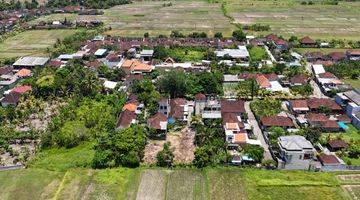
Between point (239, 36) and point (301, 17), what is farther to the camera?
point (301, 17)

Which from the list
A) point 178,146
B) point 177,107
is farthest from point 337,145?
point 177,107

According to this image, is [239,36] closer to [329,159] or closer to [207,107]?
[207,107]

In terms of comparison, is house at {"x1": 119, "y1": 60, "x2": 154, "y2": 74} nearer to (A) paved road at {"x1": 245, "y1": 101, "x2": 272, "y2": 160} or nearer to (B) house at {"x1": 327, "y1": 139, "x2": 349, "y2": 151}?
(A) paved road at {"x1": 245, "y1": 101, "x2": 272, "y2": 160}

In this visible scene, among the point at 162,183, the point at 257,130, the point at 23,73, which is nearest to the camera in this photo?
the point at 162,183

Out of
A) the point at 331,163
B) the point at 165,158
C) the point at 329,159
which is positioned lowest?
the point at 165,158

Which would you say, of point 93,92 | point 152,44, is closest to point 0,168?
point 93,92

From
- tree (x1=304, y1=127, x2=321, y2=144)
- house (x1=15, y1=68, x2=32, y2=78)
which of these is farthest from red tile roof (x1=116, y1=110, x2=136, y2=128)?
house (x1=15, y1=68, x2=32, y2=78)

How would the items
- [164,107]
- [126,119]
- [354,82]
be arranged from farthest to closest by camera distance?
[354,82], [164,107], [126,119]
